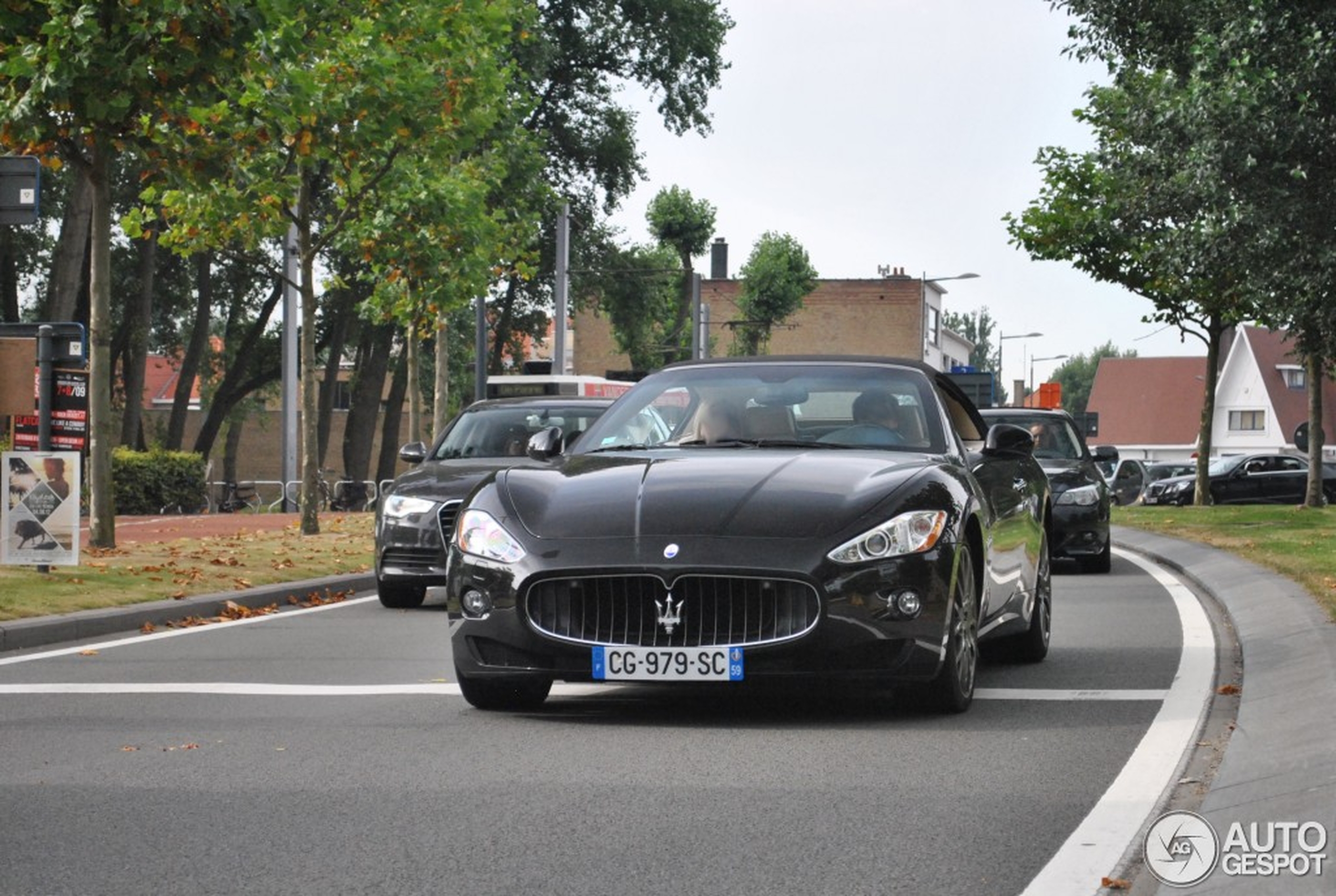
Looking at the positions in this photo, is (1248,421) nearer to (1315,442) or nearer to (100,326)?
(1315,442)

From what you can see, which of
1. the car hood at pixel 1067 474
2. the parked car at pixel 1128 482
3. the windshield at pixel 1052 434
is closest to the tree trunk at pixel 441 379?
the windshield at pixel 1052 434

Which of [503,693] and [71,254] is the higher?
[71,254]

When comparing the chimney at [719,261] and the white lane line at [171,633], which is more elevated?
the chimney at [719,261]

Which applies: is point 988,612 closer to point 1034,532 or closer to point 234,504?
point 1034,532

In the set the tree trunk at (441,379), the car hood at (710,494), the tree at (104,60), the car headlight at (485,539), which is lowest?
the car headlight at (485,539)

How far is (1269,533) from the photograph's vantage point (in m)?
27.5

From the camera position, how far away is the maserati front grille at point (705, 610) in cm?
784

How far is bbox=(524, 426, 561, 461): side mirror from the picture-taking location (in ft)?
31.3

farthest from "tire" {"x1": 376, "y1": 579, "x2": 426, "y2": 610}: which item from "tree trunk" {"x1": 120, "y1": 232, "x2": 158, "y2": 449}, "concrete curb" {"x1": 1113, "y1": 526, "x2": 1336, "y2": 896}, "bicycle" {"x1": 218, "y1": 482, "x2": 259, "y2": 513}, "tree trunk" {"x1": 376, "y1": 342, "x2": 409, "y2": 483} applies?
"tree trunk" {"x1": 376, "y1": 342, "x2": 409, "y2": 483}

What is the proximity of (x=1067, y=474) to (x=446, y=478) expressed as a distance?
735 centimetres

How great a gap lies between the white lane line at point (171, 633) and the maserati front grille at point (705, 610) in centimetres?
450

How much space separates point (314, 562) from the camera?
19.4m

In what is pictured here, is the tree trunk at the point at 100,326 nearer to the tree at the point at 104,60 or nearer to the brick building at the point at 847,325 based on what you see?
the tree at the point at 104,60

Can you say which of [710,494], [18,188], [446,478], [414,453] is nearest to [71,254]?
[414,453]
